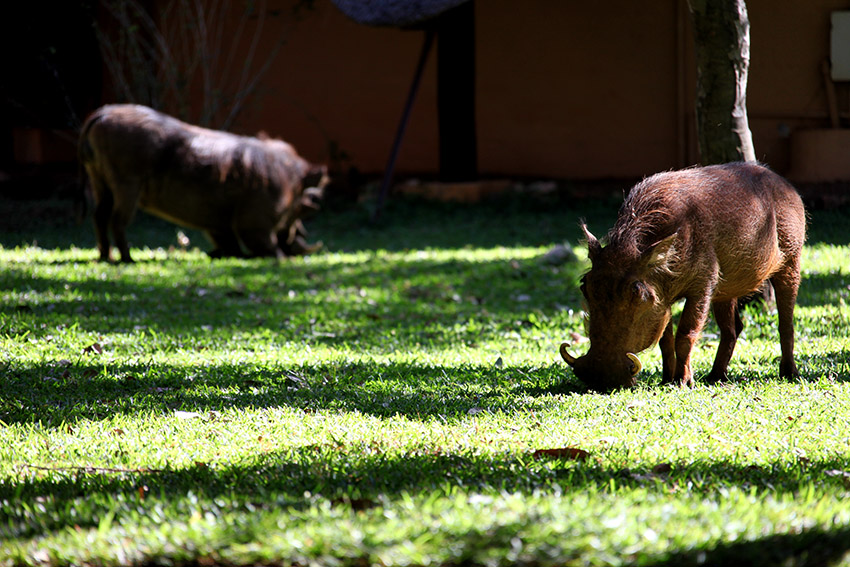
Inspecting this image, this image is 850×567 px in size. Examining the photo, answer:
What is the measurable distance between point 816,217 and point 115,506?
986 cm

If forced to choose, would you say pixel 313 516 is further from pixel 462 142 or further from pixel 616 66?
pixel 616 66

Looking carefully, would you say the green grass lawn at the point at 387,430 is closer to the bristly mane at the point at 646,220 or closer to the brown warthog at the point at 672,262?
the brown warthog at the point at 672,262

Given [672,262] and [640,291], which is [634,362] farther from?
[672,262]

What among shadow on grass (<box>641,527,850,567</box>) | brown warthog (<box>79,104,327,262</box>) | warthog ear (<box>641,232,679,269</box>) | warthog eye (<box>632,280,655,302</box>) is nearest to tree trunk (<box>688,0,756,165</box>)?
warthog ear (<box>641,232,679,269</box>)

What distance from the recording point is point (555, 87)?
47.2 feet

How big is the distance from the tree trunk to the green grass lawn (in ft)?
4.39

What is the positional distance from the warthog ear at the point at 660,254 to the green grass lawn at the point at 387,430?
697mm

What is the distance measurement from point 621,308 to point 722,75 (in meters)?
3.06

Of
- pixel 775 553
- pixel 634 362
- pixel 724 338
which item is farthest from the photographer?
pixel 724 338

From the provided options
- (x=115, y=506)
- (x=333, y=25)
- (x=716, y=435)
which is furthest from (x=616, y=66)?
(x=115, y=506)

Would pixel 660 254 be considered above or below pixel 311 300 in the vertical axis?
above

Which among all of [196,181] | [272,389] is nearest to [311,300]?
[196,181]

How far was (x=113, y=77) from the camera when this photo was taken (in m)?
14.5

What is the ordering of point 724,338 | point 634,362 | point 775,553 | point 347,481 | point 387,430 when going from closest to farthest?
point 775,553, point 347,481, point 387,430, point 634,362, point 724,338
